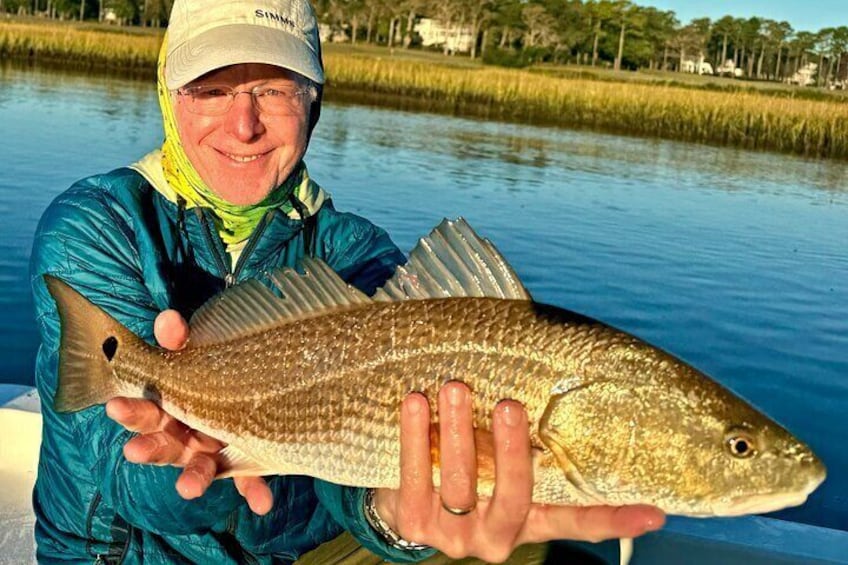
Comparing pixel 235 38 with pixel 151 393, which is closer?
pixel 151 393

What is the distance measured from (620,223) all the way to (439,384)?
14.7 meters

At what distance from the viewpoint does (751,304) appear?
12.0 m

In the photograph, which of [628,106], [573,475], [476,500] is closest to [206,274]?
[476,500]

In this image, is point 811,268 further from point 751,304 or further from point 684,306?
point 684,306

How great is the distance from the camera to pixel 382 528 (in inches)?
106

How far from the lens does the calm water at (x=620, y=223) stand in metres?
9.62

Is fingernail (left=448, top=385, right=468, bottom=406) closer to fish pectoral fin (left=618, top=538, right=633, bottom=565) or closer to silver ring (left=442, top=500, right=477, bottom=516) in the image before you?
silver ring (left=442, top=500, right=477, bottom=516)

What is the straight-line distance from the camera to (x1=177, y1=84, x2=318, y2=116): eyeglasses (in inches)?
116

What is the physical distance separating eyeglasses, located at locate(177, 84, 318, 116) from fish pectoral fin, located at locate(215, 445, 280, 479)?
1.21m

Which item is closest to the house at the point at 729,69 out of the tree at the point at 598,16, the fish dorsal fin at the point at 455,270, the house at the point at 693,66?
the house at the point at 693,66

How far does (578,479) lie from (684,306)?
10049 mm

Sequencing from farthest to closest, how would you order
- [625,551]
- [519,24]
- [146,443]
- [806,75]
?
[806,75], [519,24], [625,551], [146,443]

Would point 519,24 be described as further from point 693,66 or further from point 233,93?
point 233,93

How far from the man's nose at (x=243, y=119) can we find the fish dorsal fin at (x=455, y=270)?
93 cm
